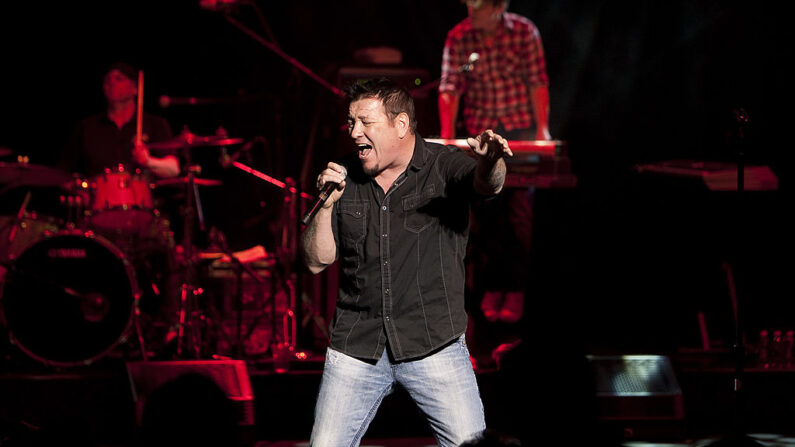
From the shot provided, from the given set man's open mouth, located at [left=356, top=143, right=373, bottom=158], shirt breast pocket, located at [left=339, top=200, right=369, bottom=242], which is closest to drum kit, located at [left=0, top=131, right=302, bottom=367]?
shirt breast pocket, located at [left=339, top=200, right=369, bottom=242]

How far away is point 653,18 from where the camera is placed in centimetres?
829

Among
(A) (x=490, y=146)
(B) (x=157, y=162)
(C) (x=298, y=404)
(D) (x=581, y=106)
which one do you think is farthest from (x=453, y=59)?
(A) (x=490, y=146)

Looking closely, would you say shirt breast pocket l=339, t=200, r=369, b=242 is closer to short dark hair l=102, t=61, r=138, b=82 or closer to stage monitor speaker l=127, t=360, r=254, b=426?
stage monitor speaker l=127, t=360, r=254, b=426

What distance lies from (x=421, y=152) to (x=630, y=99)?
5.01m

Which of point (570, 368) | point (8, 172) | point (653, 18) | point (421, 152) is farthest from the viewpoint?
point (653, 18)

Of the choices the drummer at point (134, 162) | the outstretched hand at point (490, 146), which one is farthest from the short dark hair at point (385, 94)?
the drummer at point (134, 162)

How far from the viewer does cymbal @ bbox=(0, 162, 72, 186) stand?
679cm

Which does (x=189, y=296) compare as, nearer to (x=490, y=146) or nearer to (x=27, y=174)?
(x=27, y=174)

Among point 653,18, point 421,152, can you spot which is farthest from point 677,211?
point 421,152

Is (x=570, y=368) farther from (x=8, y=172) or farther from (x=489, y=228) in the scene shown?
(x=8, y=172)

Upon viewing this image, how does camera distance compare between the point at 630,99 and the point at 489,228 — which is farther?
the point at 630,99

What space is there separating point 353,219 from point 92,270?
11.8ft

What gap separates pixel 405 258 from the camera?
146 inches

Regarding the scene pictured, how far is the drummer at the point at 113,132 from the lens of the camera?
7664 mm
